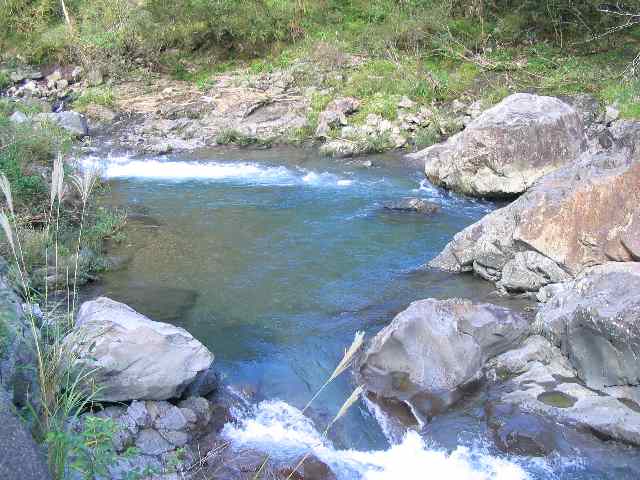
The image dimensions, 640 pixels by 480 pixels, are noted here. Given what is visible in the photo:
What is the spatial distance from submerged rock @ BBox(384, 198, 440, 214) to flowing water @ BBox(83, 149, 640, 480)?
0.22 m

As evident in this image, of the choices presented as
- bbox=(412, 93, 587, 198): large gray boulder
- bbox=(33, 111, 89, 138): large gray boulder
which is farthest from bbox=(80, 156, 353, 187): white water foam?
bbox=(412, 93, 587, 198): large gray boulder

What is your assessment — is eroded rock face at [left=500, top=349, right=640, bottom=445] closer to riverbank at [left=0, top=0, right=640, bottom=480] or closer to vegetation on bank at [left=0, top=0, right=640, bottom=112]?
riverbank at [left=0, top=0, right=640, bottom=480]

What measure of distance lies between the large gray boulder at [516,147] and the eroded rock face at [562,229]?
2577 mm

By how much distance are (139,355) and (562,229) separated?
497 cm

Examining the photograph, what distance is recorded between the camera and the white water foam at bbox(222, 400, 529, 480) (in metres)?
4.83

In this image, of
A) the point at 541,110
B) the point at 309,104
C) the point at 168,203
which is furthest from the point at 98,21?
the point at 541,110

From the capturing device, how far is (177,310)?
7.52 meters

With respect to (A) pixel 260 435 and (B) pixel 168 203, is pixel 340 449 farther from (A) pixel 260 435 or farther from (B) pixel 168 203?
(B) pixel 168 203

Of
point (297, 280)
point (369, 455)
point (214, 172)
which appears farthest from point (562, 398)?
point (214, 172)

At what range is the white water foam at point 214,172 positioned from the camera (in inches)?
517

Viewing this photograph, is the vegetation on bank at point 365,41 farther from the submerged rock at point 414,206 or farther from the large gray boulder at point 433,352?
the large gray boulder at point 433,352

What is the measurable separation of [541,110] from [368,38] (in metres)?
9.80

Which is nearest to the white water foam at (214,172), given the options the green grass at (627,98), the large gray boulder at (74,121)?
the large gray boulder at (74,121)

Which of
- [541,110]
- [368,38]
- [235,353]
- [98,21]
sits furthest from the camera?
[98,21]
